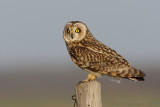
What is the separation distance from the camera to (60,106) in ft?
98.1

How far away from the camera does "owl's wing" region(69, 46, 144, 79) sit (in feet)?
35.3

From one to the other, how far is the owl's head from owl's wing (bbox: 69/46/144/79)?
427 millimetres

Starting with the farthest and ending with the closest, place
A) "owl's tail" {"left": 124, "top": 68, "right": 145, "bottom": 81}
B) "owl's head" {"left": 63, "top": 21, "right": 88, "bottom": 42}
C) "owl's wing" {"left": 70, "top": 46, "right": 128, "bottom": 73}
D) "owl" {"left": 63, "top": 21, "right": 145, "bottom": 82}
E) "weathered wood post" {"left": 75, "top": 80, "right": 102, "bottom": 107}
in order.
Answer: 1. "owl's head" {"left": 63, "top": 21, "right": 88, "bottom": 42}
2. "owl's wing" {"left": 70, "top": 46, "right": 128, "bottom": 73}
3. "owl" {"left": 63, "top": 21, "right": 145, "bottom": 82}
4. "owl's tail" {"left": 124, "top": 68, "right": 145, "bottom": 81}
5. "weathered wood post" {"left": 75, "top": 80, "right": 102, "bottom": 107}

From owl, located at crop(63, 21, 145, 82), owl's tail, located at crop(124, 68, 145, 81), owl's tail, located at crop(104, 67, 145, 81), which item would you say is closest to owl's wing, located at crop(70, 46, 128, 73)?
owl, located at crop(63, 21, 145, 82)

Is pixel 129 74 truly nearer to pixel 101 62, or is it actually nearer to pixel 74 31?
pixel 101 62

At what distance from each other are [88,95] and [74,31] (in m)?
2.56

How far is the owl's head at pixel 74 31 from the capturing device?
1162cm

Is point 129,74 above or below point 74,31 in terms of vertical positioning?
below

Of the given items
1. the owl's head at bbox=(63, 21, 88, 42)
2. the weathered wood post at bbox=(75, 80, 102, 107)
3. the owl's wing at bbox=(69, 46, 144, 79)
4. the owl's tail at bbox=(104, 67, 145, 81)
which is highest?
the owl's head at bbox=(63, 21, 88, 42)

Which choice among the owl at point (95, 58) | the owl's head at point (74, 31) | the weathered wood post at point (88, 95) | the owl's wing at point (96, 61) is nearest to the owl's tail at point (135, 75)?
the owl at point (95, 58)

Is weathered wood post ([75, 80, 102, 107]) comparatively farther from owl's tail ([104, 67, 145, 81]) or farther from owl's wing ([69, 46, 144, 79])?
owl's wing ([69, 46, 144, 79])

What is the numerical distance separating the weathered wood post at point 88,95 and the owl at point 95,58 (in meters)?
1.16

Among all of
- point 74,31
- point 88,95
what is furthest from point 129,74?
point 74,31

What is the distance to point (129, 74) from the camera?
34.3 feet
